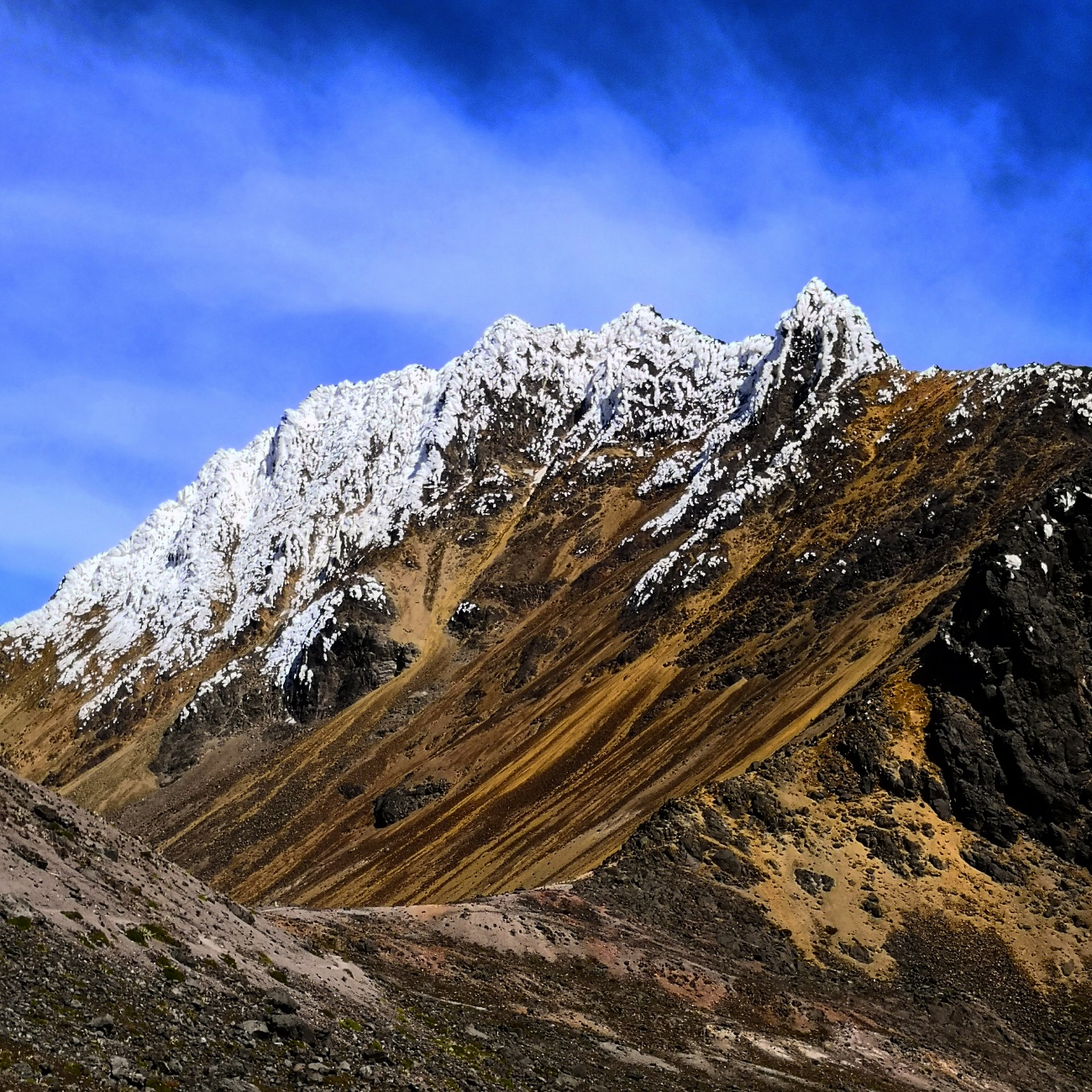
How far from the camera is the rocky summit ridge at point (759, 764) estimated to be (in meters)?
49.7

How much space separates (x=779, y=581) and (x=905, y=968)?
275ft

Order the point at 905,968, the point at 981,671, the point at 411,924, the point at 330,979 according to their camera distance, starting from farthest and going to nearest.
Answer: the point at 981,671
the point at 905,968
the point at 411,924
the point at 330,979

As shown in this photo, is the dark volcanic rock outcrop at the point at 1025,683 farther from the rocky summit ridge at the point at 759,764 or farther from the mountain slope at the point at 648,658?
the mountain slope at the point at 648,658

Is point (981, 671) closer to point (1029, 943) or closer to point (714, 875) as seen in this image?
point (1029, 943)

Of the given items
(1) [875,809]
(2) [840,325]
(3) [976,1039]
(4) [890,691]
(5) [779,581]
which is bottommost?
(3) [976,1039]

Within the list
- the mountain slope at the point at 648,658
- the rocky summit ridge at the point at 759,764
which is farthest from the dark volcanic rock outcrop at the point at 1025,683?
the mountain slope at the point at 648,658

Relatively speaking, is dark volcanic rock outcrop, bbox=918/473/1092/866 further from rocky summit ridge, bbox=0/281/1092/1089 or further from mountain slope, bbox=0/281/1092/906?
mountain slope, bbox=0/281/1092/906

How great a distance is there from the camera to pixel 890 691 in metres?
79.2

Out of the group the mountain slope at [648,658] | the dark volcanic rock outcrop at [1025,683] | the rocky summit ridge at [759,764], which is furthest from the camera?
the mountain slope at [648,658]

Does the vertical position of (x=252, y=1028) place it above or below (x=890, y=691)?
below

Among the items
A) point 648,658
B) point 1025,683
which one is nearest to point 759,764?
point 1025,683

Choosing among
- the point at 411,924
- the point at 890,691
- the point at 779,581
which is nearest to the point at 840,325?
the point at 779,581

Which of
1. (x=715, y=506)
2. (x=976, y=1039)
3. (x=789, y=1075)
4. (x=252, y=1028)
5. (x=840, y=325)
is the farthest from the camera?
(x=840, y=325)

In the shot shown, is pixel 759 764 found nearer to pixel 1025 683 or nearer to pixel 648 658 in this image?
pixel 1025 683
